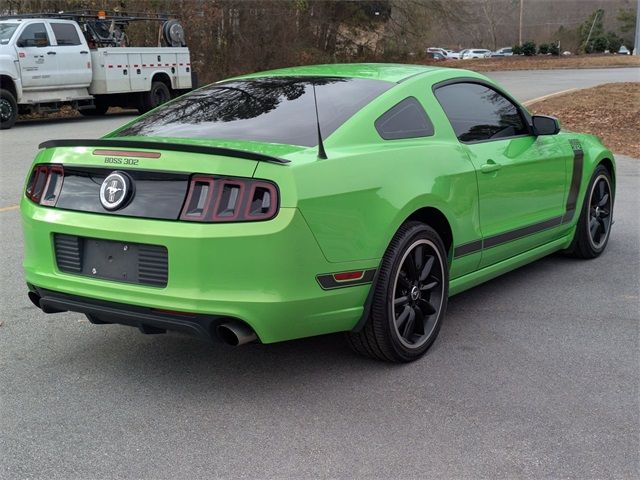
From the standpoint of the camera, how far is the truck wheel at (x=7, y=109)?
15703 millimetres

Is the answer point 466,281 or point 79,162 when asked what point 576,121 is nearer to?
point 466,281

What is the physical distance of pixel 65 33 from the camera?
1736 cm

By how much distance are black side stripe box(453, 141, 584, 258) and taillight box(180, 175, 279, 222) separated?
149 centimetres

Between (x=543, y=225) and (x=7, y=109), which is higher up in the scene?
(x=543, y=225)

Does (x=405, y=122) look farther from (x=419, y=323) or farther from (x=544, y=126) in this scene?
(x=544, y=126)

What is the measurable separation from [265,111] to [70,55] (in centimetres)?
1426

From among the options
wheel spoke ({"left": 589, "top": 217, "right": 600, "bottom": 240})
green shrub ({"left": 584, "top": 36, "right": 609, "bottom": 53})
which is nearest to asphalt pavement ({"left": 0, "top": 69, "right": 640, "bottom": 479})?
wheel spoke ({"left": 589, "top": 217, "right": 600, "bottom": 240})

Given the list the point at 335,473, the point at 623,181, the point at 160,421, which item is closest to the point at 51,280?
the point at 160,421

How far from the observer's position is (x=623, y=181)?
1027 centimetres

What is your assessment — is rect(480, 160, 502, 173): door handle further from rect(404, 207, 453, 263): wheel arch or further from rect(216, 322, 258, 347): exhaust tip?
rect(216, 322, 258, 347): exhaust tip

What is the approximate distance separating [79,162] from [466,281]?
2.35 m

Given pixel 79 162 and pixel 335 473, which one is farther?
pixel 79 162

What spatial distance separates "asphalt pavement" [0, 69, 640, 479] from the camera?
128 inches

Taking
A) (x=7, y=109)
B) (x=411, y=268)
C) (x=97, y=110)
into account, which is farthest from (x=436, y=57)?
(x=411, y=268)
